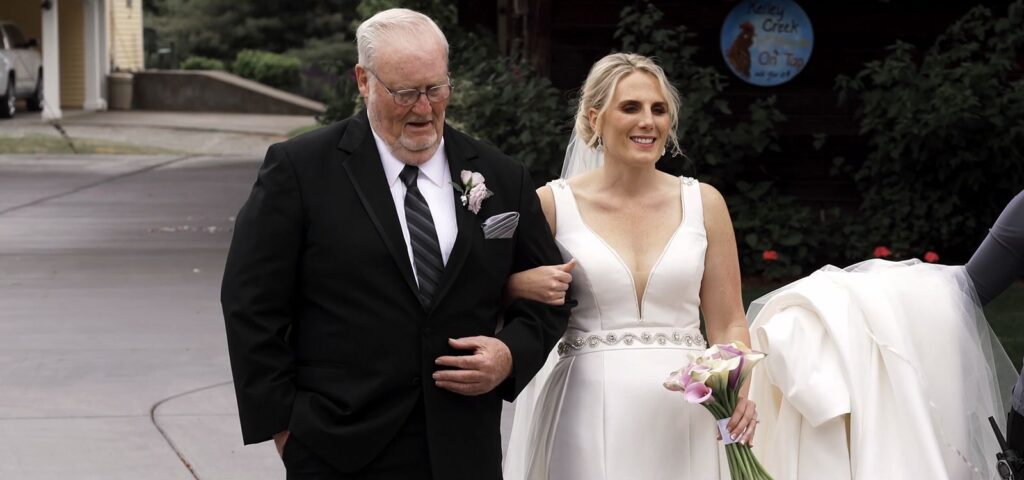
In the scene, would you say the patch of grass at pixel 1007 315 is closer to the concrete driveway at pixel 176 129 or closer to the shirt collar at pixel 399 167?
the shirt collar at pixel 399 167

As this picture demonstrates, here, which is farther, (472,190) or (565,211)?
(565,211)

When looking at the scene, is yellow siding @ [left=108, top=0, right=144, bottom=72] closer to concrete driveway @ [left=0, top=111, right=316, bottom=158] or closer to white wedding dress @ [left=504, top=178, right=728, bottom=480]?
concrete driveway @ [left=0, top=111, right=316, bottom=158]

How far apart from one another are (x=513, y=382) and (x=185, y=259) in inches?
359

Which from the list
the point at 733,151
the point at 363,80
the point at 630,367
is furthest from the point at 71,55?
the point at 363,80

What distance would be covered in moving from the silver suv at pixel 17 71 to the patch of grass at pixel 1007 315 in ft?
72.3

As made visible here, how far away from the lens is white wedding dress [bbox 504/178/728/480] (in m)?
3.93

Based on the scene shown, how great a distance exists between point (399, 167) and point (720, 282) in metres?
1.06

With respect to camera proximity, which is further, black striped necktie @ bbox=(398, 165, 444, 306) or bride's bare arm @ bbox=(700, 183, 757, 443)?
bride's bare arm @ bbox=(700, 183, 757, 443)

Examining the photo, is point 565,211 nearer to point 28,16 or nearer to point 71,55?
point 71,55

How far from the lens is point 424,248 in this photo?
130 inches

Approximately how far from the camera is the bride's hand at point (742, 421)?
12.1 ft

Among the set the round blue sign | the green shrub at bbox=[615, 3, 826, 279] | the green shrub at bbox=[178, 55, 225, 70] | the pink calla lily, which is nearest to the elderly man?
the pink calla lily

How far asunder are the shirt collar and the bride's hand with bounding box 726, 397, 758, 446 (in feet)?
3.11

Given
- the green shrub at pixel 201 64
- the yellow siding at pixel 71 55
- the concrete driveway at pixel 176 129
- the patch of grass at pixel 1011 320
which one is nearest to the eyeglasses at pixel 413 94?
the patch of grass at pixel 1011 320
